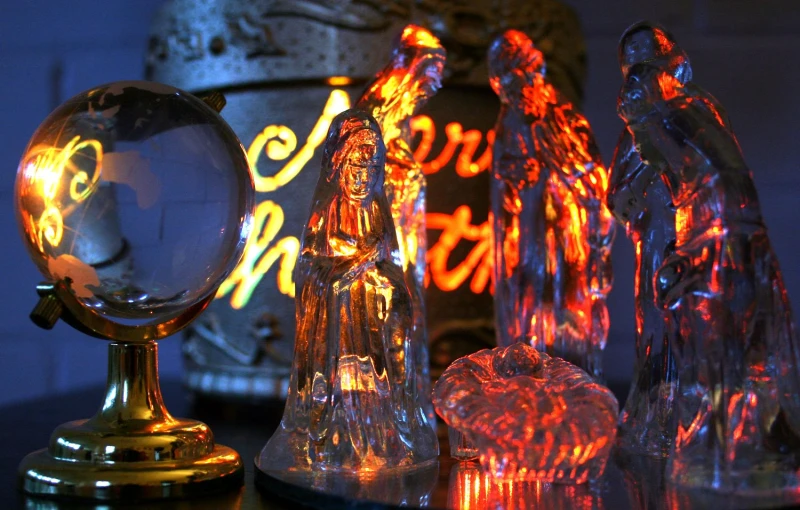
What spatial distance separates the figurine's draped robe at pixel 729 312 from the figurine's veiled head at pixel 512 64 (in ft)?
0.85

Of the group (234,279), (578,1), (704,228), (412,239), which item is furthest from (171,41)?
(704,228)

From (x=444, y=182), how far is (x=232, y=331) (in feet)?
0.88

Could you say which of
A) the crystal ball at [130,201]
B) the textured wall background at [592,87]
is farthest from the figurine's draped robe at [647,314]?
the textured wall background at [592,87]

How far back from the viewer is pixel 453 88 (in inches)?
41.6

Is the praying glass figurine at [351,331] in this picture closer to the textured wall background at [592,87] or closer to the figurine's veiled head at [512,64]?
the figurine's veiled head at [512,64]

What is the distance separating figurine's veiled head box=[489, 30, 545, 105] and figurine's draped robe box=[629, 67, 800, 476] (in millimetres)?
258

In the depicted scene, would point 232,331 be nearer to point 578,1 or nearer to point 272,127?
point 272,127

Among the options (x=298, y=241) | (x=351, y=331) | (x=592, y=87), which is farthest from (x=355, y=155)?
(x=592, y=87)

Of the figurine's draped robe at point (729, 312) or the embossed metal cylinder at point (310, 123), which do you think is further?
the embossed metal cylinder at point (310, 123)

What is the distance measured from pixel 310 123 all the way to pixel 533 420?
1.70 feet

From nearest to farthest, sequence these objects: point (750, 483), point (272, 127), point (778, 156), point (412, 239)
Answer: point (750, 483)
point (412, 239)
point (272, 127)
point (778, 156)

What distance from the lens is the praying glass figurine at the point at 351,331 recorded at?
26.0 inches

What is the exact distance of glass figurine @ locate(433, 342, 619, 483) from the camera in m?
0.60

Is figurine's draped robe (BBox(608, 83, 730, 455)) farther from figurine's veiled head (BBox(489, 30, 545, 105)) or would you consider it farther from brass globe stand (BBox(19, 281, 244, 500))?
brass globe stand (BBox(19, 281, 244, 500))
